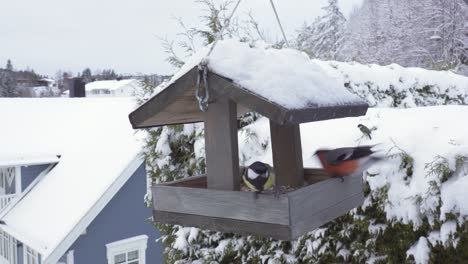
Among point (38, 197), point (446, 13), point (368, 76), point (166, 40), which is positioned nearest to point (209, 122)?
point (166, 40)

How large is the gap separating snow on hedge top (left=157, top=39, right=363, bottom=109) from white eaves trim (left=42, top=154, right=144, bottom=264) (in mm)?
4677

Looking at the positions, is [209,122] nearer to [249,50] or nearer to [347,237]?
[249,50]

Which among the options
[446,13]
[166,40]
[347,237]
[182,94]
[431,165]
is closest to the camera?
[182,94]

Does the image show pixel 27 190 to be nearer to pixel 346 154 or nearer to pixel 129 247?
pixel 129 247

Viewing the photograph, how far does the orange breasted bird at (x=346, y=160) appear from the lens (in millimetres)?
1927

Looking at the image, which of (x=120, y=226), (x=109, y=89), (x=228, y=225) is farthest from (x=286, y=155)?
(x=109, y=89)

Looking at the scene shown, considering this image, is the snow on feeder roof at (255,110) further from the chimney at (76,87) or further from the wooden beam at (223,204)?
the chimney at (76,87)

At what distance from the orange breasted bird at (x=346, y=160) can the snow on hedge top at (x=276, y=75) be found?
215mm

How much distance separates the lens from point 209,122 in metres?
1.82

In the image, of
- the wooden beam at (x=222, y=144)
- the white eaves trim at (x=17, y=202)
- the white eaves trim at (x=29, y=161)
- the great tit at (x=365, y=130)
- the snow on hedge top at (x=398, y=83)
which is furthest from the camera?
the white eaves trim at (x=29, y=161)

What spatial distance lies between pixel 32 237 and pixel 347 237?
20.9 feet

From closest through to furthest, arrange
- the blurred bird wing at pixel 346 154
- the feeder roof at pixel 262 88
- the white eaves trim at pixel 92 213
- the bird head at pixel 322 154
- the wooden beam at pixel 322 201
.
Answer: the feeder roof at pixel 262 88, the wooden beam at pixel 322 201, the blurred bird wing at pixel 346 154, the bird head at pixel 322 154, the white eaves trim at pixel 92 213

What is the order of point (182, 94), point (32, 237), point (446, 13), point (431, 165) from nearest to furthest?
point (182, 94) < point (431, 165) < point (32, 237) < point (446, 13)

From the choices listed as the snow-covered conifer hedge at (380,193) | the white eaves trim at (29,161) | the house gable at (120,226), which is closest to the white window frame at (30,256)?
the house gable at (120,226)
